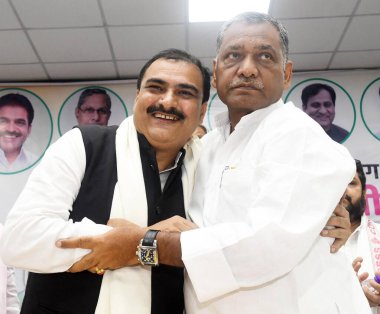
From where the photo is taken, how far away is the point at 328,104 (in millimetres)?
4023

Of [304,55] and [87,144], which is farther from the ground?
[304,55]

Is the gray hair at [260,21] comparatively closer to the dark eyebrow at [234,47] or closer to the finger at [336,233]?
the dark eyebrow at [234,47]

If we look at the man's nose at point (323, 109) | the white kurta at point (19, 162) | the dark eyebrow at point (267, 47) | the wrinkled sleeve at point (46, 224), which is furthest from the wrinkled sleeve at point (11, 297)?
the man's nose at point (323, 109)

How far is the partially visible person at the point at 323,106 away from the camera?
3.95 m

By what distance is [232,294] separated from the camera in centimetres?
107

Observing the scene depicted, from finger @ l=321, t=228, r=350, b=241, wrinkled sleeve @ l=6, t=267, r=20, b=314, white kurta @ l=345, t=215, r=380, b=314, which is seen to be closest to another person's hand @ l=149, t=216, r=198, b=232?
finger @ l=321, t=228, r=350, b=241

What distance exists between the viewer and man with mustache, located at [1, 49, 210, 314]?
1.09 m

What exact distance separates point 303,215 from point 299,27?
295 cm

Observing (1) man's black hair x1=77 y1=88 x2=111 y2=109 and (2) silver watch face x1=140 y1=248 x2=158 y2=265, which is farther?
(1) man's black hair x1=77 y1=88 x2=111 y2=109

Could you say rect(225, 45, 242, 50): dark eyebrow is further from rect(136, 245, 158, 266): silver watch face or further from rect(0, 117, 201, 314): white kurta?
rect(136, 245, 158, 266): silver watch face

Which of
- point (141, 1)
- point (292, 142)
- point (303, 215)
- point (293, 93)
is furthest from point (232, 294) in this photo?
point (293, 93)

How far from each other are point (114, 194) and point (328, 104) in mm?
3296

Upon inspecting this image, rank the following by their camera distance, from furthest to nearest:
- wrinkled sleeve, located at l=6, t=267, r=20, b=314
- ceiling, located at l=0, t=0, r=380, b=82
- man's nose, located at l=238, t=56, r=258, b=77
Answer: ceiling, located at l=0, t=0, r=380, b=82 → wrinkled sleeve, located at l=6, t=267, r=20, b=314 → man's nose, located at l=238, t=56, r=258, b=77

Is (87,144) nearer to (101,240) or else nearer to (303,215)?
(101,240)
